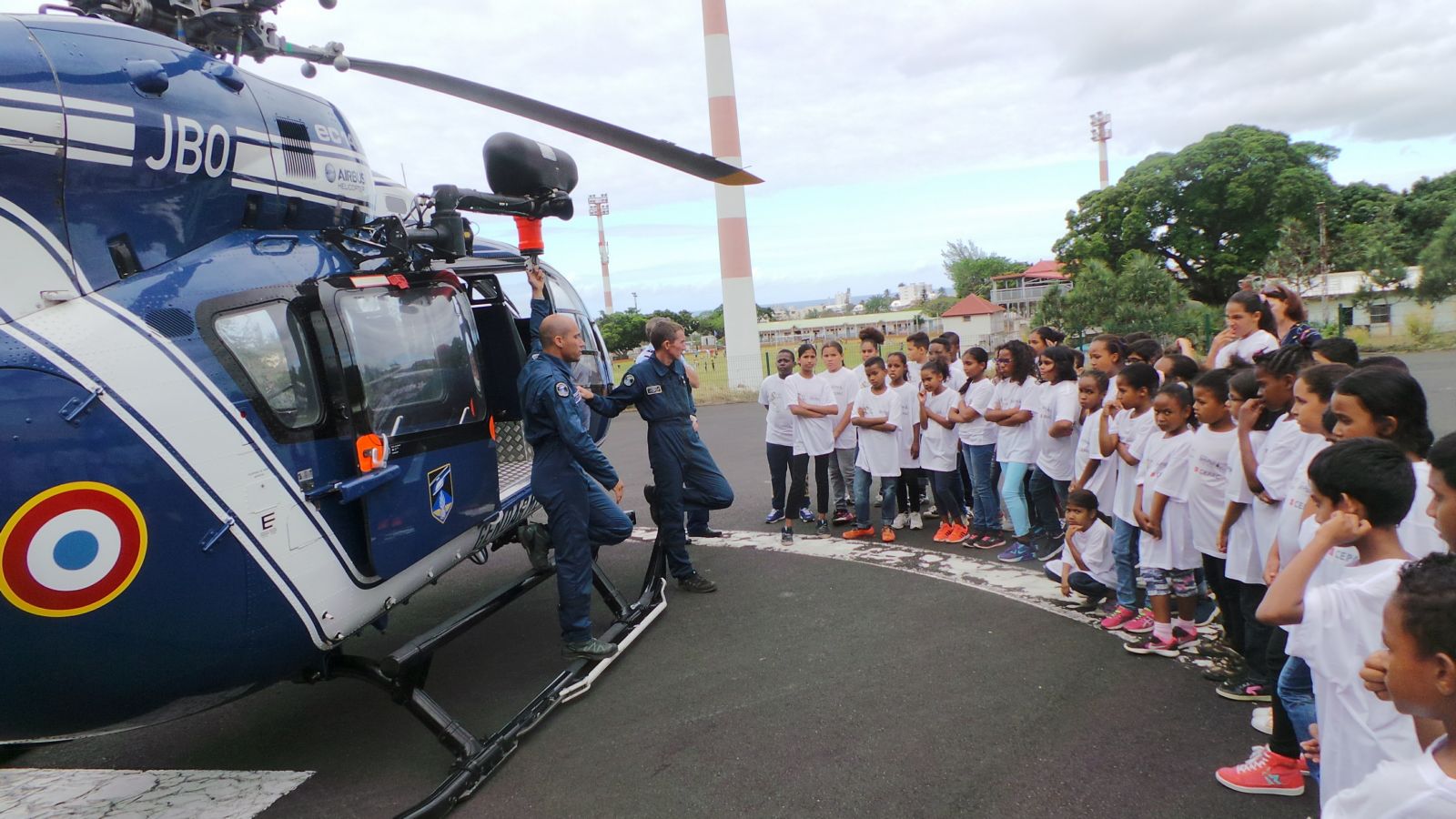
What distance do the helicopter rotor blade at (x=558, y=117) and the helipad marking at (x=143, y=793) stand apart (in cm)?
348

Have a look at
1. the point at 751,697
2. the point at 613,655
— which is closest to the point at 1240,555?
the point at 751,697

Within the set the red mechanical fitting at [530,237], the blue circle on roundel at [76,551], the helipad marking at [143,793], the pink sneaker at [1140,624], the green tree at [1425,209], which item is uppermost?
the green tree at [1425,209]

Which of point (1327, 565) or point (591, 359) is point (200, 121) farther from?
point (1327, 565)

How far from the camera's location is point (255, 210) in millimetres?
3723

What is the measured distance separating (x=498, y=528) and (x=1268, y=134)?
4004 cm

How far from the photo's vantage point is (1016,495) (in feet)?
20.6

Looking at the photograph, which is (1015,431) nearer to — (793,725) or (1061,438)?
(1061,438)

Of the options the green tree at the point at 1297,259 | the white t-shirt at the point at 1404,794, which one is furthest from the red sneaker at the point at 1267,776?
the green tree at the point at 1297,259

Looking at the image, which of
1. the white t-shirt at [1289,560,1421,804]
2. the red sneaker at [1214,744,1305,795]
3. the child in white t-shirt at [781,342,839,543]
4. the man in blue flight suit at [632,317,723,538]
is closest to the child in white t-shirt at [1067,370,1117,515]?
the red sneaker at [1214,744,1305,795]

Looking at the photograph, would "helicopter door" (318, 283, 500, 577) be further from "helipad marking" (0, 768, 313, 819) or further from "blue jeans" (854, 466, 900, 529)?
"blue jeans" (854, 466, 900, 529)

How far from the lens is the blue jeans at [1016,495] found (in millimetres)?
6273

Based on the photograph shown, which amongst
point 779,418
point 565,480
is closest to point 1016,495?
point 779,418

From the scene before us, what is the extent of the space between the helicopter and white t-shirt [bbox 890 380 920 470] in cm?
310

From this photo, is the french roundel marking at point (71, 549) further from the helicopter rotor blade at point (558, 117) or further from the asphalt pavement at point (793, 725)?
the helicopter rotor blade at point (558, 117)
